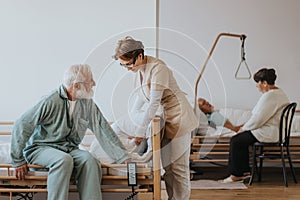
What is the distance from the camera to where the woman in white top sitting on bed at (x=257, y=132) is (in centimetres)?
414

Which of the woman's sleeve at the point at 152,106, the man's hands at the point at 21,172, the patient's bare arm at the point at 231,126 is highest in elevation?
the woman's sleeve at the point at 152,106

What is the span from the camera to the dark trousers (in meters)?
4.16

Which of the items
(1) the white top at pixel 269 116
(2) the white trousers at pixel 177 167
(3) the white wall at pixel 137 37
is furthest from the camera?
(1) the white top at pixel 269 116

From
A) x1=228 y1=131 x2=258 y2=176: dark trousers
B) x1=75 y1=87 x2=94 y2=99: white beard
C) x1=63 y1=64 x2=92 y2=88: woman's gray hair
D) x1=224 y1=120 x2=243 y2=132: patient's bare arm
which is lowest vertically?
x1=228 y1=131 x2=258 y2=176: dark trousers

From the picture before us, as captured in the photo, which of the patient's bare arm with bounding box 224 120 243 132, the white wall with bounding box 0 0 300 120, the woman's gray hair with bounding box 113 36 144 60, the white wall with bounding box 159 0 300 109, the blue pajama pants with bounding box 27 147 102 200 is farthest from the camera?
the white wall with bounding box 159 0 300 109

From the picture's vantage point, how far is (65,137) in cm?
277

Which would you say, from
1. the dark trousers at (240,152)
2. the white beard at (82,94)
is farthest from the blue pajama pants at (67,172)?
the dark trousers at (240,152)

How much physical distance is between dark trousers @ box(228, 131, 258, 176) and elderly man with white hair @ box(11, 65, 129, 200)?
163cm

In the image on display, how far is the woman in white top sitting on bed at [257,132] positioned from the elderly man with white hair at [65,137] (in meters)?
1.65

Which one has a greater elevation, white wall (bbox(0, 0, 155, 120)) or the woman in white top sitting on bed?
white wall (bbox(0, 0, 155, 120))

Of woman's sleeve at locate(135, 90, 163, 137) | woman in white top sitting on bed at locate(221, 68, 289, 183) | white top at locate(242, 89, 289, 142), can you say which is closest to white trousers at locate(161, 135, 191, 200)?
woman's sleeve at locate(135, 90, 163, 137)

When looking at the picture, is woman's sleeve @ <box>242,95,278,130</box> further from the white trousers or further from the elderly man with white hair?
the elderly man with white hair

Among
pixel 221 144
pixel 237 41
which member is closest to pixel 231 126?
pixel 221 144

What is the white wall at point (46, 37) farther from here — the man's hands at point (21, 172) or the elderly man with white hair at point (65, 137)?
the man's hands at point (21, 172)
